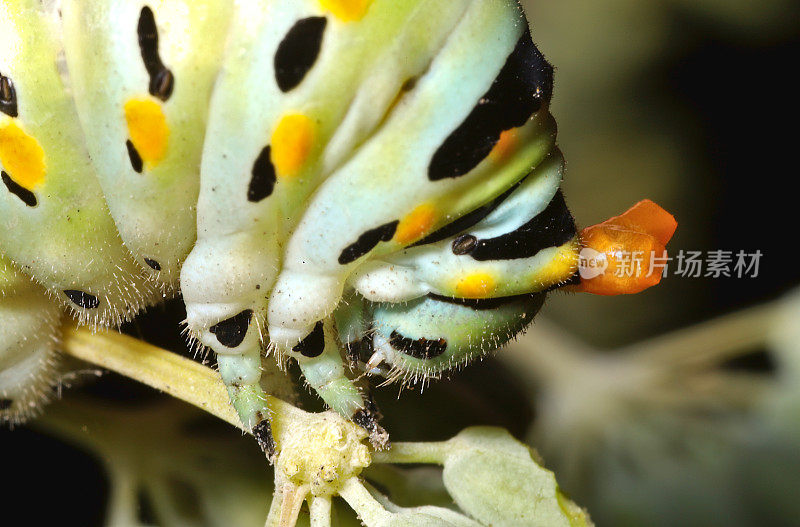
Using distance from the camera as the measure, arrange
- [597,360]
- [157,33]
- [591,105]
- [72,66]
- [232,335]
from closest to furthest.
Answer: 1. [157,33]
2. [72,66]
3. [232,335]
4. [597,360]
5. [591,105]

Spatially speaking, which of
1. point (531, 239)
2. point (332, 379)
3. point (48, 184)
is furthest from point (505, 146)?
point (48, 184)

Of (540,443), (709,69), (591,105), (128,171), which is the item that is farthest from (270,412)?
(709,69)

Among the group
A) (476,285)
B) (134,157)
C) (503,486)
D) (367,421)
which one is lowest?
(503,486)

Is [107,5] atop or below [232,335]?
atop

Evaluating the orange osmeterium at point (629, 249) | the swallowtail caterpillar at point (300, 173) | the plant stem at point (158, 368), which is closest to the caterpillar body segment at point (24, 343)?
the plant stem at point (158, 368)

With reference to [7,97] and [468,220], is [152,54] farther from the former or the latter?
[468,220]

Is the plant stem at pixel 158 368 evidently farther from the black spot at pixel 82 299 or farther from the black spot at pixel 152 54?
the black spot at pixel 152 54

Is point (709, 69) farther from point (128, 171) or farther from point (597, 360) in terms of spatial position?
point (128, 171)
